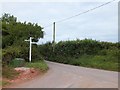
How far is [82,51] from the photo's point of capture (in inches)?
1703

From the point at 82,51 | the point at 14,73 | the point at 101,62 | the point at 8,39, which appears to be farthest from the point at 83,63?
the point at 14,73

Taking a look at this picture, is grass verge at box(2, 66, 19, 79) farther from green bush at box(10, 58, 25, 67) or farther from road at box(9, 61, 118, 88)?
green bush at box(10, 58, 25, 67)

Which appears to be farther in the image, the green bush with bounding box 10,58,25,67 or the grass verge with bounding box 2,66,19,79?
the green bush with bounding box 10,58,25,67

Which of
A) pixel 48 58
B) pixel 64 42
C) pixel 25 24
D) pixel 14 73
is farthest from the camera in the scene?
pixel 48 58

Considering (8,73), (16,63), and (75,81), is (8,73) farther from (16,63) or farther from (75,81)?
(16,63)

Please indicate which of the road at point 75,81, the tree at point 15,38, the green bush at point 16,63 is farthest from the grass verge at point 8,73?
the tree at point 15,38

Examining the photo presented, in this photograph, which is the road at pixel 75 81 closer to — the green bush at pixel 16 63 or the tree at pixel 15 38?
the green bush at pixel 16 63

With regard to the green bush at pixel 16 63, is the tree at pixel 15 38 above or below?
above

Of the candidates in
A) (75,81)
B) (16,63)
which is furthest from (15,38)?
(75,81)

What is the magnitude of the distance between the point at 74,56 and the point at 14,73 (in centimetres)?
2253

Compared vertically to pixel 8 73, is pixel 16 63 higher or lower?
higher

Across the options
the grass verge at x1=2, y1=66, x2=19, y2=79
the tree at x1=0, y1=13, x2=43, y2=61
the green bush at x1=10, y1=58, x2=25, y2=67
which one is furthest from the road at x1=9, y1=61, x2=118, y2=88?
the tree at x1=0, y1=13, x2=43, y2=61

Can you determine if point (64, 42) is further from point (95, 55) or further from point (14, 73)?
point (14, 73)

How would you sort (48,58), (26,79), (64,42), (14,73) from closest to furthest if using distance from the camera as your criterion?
1. (26,79)
2. (14,73)
3. (64,42)
4. (48,58)
